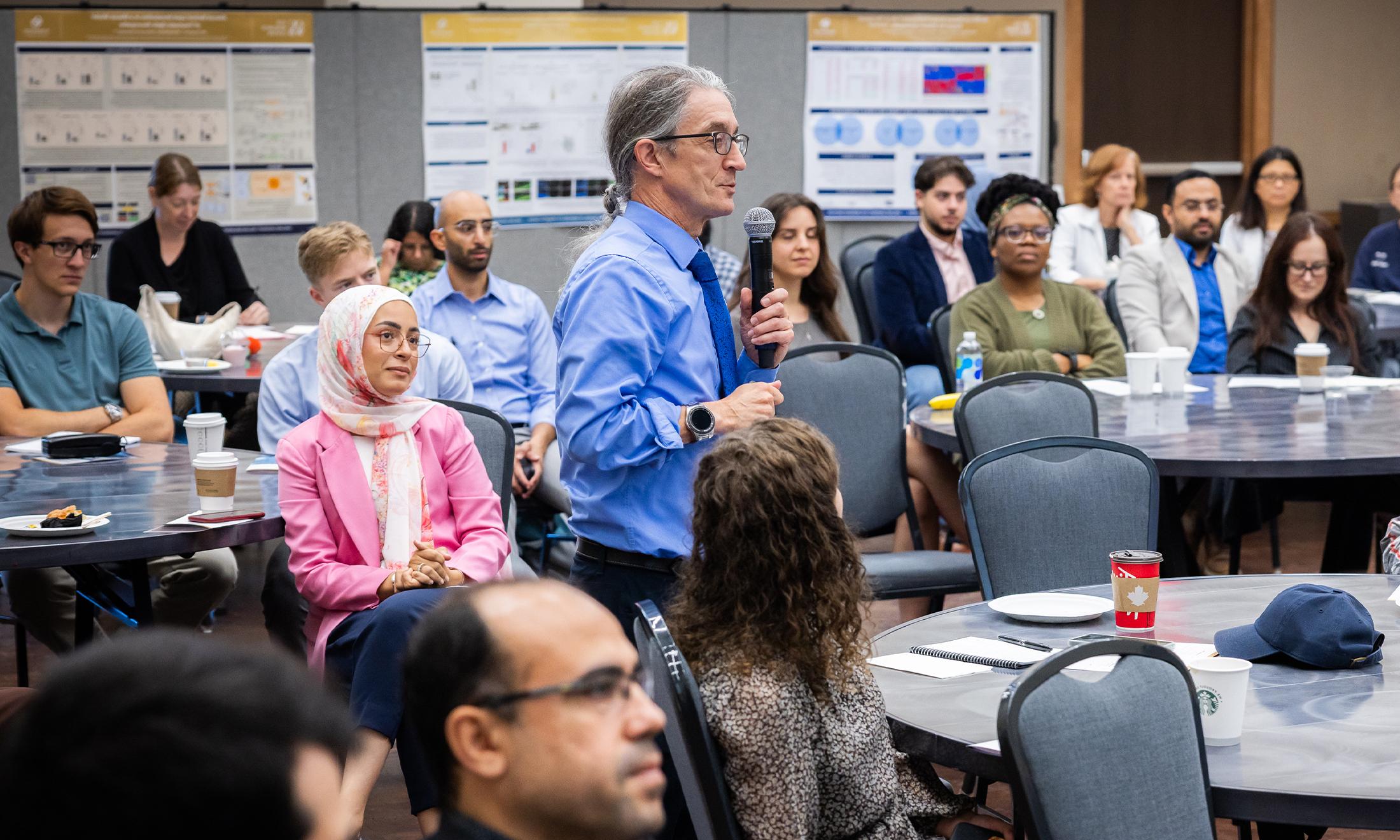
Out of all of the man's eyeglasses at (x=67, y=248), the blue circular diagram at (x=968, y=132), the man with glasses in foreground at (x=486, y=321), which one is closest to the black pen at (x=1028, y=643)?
the man with glasses in foreground at (x=486, y=321)

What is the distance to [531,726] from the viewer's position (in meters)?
1.12

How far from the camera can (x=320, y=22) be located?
7.68 metres

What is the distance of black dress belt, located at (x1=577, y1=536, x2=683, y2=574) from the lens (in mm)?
2479

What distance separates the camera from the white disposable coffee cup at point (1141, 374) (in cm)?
468

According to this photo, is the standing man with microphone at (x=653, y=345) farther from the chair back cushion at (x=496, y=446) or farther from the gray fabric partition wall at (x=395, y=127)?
the gray fabric partition wall at (x=395, y=127)

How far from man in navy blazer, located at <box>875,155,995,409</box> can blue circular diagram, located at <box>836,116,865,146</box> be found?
5.78 feet

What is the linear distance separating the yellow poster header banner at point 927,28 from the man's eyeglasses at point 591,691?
7.47 metres

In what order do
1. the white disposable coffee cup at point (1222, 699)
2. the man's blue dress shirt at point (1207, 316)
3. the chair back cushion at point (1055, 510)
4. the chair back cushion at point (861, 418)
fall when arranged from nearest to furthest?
the white disposable coffee cup at point (1222, 699), the chair back cushion at point (1055, 510), the chair back cushion at point (861, 418), the man's blue dress shirt at point (1207, 316)

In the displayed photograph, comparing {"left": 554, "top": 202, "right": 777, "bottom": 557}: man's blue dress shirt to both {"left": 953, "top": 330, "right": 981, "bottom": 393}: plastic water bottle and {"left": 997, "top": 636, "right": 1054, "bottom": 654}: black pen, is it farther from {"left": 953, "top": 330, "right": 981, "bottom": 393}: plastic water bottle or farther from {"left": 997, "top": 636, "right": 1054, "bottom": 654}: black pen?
{"left": 953, "top": 330, "right": 981, "bottom": 393}: plastic water bottle

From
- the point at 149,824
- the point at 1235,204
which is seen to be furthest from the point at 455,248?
the point at 1235,204

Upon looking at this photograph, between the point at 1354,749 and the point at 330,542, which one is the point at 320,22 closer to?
the point at 330,542

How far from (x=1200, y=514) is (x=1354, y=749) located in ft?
11.0

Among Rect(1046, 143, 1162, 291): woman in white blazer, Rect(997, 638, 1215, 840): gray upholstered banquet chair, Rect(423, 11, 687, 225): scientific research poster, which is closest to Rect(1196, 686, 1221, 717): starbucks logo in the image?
Rect(997, 638, 1215, 840): gray upholstered banquet chair

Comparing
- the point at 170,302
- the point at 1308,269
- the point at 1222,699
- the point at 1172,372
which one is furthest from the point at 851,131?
the point at 1222,699
